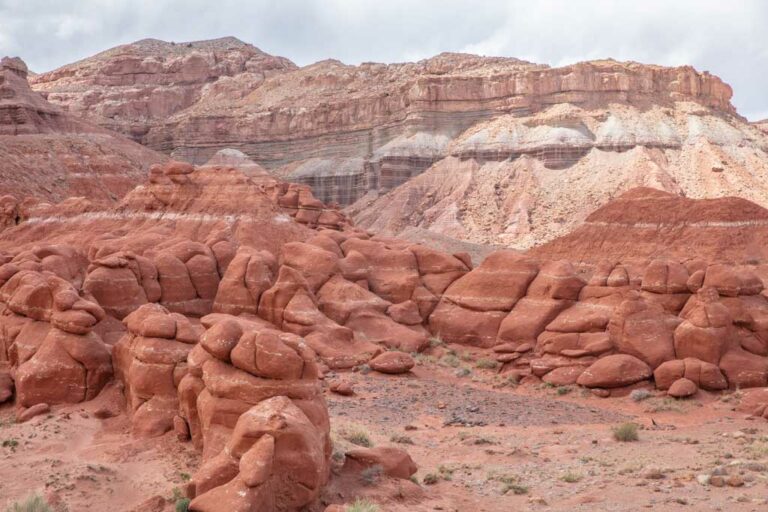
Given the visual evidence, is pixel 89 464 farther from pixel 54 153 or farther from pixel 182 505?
pixel 54 153

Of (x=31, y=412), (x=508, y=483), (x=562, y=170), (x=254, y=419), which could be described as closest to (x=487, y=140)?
(x=562, y=170)

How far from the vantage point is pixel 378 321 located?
2856cm

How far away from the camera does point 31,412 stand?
17391 mm

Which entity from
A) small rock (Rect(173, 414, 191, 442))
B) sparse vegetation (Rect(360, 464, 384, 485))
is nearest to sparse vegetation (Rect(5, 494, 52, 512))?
small rock (Rect(173, 414, 191, 442))

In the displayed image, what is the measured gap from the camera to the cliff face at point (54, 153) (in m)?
68.6

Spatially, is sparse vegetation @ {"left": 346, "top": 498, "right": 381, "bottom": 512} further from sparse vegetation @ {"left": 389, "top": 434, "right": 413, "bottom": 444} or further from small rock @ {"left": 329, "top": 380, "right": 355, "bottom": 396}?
small rock @ {"left": 329, "top": 380, "right": 355, "bottom": 396}

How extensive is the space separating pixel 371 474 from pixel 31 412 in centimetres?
860

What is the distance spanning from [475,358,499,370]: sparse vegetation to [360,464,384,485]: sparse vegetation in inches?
536

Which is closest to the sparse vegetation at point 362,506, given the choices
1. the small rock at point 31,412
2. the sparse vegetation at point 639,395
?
the small rock at point 31,412

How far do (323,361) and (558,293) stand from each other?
8.17 metres

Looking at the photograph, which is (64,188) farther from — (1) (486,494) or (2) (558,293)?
(1) (486,494)

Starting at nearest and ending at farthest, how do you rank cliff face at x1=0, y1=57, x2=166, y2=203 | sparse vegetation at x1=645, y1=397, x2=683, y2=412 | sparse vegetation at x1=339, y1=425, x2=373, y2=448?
1. sparse vegetation at x1=339, y1=425, x2=373, y2=448
2. sparse vegetation at x1=645, y1=397, x2=683, y2=412
3. cliff face at x1=0, y1=57, x2=166, y2=203

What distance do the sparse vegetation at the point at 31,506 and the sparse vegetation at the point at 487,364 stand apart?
55.4 feet

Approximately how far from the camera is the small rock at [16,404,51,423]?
681 inches
